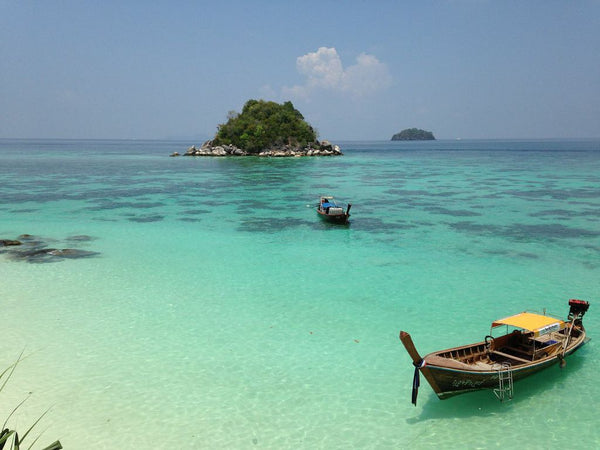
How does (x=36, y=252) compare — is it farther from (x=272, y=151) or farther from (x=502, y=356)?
(x=272, y=151)

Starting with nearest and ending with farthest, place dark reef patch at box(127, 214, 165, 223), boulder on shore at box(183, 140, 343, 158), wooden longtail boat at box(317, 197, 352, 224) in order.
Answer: wooden longtail boat at box(317, 197, 352, 224)
dark reef patch at box(127, 214, 165, 223)
boulder on shore at box(183, 140, 343, 158)

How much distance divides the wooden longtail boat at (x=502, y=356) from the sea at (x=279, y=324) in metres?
0.62

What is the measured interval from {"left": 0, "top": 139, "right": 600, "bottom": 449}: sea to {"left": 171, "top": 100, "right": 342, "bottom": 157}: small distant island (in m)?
93.4

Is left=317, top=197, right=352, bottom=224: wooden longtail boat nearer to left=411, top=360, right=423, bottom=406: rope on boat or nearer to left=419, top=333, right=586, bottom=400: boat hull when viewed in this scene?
left=419, top=333, right=586, bottom=400: boat hull

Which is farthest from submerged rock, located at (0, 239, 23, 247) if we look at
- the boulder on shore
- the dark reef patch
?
the boulder on shore

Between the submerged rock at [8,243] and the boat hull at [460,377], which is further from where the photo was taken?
the submerged rock at [8,243]

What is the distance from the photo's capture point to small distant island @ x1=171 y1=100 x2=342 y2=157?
421ft

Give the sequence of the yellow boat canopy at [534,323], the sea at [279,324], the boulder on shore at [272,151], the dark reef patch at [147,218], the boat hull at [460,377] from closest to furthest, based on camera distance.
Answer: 1. the boat hull at [460,377]
2. the sea at [279,324]
3. the yellow boat canopy at [534,323]
4. the dark reef patch at [147,218]
5. the boulder on shore at [272,151]

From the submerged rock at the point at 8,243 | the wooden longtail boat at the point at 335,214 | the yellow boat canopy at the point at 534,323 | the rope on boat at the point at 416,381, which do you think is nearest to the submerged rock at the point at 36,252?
the submerged rock at the point at 8,243

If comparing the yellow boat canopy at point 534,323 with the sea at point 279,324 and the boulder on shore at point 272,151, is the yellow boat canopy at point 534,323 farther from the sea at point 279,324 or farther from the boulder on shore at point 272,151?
the boulder on shore at point 272,151

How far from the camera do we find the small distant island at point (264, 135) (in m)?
128

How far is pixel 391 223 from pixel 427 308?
17599 millimetres

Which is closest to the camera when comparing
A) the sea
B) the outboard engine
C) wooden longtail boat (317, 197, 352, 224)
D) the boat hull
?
the boat hull

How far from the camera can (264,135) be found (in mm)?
127875
